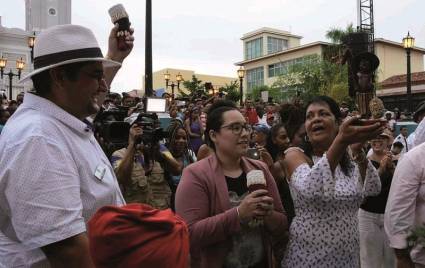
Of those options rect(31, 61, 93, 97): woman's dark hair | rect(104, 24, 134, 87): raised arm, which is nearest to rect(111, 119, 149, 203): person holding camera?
rect(104, 24, 134, 87): raised arm

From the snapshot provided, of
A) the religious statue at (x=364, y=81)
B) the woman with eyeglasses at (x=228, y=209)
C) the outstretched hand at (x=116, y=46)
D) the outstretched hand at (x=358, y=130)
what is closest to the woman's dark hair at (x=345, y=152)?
the religious statue at (x=364, y=81)

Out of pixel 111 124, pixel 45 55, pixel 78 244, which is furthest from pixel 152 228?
pixel 111 124

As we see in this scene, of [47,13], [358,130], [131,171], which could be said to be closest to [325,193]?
[358,130]

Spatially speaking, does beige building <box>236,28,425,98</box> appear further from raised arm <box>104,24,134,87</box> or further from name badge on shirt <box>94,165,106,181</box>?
name badge on shirt <box>94,165,106,181</box>

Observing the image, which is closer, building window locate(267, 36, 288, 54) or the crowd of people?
the crowd of people

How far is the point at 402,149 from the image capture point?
7.43 metres

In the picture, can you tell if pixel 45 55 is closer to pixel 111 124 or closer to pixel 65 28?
pixel 65 28

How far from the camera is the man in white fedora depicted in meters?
1.46

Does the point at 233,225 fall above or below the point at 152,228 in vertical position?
below

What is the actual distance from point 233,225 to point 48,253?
4.46ft

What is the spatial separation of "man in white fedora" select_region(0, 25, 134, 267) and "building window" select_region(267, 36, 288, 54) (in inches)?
2921

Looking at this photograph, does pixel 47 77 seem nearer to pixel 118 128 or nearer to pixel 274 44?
pixel 118 128

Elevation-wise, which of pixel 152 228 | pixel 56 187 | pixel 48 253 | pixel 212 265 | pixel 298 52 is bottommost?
pixel 212 265

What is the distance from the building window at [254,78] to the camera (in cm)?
6994
